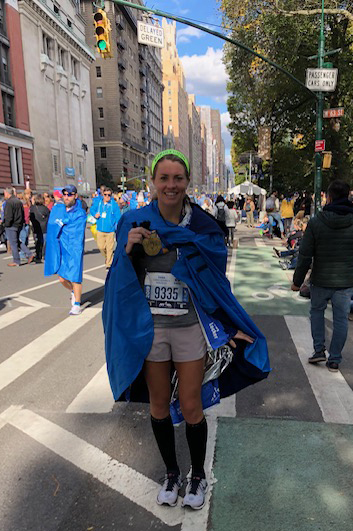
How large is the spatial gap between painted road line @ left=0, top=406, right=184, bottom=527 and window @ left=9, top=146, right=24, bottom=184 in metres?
36.7

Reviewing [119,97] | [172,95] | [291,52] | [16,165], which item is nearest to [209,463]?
[291,52]

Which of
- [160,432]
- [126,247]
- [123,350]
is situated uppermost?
[126,247]

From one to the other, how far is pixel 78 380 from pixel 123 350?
84.1 inches

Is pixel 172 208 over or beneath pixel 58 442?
over

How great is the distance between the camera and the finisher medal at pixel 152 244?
2.03 meters

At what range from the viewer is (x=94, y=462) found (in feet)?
8.98

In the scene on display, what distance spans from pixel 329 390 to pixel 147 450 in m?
1.83

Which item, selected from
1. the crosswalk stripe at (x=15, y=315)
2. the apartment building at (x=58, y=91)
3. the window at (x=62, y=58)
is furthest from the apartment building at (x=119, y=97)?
the crosswalk stripe at (x=15, y=315)

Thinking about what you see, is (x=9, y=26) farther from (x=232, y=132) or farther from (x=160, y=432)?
(x=160, y=432)

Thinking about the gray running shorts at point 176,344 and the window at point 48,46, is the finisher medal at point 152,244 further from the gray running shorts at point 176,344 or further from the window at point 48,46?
the window at point 48,46

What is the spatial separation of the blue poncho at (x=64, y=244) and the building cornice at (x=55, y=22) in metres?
40.5

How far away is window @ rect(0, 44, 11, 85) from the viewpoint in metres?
34.6

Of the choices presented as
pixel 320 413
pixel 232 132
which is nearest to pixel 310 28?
pixel 320 413

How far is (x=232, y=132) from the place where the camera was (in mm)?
39469
